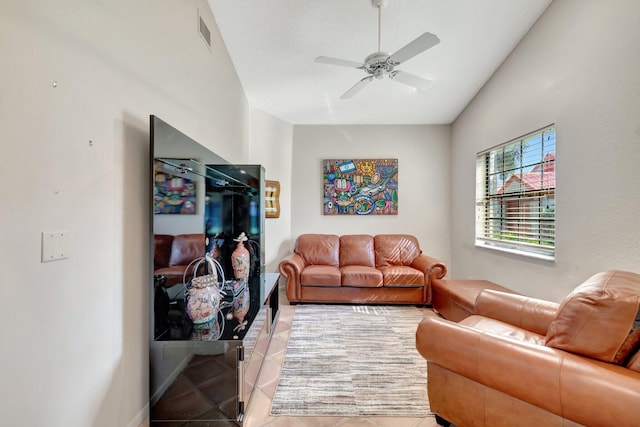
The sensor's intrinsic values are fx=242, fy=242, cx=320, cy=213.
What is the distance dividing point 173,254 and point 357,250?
286cm

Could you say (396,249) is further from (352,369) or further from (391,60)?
(391,60)

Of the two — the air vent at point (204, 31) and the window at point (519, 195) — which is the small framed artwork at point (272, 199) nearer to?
the air vent at point (204, 31)

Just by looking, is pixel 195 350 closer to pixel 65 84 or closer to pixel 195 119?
pixel 65 84

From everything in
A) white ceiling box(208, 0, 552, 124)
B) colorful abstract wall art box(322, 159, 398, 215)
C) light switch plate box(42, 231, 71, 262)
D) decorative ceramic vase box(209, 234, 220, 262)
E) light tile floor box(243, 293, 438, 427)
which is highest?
white ceiling box(208, 0, 552, 124)

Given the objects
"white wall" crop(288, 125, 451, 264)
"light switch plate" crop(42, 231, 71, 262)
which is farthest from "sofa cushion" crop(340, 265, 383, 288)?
"light switch plate" crop(42, 231, 71, 262)

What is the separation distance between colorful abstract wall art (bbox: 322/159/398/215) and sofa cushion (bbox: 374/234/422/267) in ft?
1.57

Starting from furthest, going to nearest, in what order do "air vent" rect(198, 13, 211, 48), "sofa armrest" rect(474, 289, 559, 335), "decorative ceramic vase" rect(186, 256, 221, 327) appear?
"air vent" rect(198, 13, 211, 48), "sofa armrest" rect(474, 289, 559, 335), "decorative ceramic vase" rect(186, 256, 221, 327)

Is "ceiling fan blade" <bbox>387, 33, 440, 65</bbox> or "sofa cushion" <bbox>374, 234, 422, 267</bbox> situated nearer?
"ceiling fan blade" <bbox>387, 33, 440, 65</bbox>

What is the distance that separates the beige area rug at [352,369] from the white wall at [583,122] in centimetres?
152

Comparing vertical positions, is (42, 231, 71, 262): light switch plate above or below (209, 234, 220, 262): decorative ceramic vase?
above

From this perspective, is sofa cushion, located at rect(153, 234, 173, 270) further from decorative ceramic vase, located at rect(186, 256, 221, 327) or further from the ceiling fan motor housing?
the ceiling fan motor housing

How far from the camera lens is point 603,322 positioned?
103cm

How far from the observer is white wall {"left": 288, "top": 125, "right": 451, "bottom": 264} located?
13.7 feet

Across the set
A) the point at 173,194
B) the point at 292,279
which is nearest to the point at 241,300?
the point at 173,194
